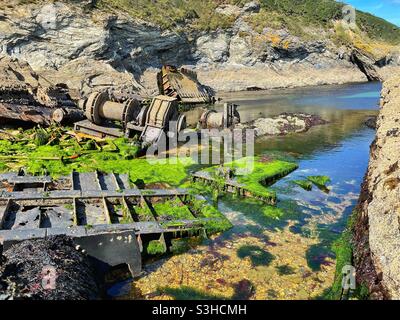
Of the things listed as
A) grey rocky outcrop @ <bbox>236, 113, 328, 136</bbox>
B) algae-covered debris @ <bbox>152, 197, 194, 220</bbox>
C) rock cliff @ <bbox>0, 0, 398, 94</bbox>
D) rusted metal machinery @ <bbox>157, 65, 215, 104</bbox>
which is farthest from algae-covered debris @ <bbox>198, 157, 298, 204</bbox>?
rock cliff @ <bbox>0, 0, 398, 94</bbox>

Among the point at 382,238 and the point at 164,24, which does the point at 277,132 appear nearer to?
the point at 382,238

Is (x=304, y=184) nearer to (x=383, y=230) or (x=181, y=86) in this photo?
(x=383, y=230)

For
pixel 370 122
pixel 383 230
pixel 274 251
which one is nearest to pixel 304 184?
pixel 274 251

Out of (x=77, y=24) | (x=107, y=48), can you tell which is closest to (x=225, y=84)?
(x=107, y=48)

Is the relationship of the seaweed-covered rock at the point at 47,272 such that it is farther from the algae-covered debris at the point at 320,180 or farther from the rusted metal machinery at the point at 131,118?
the rusted metal machinery at the point at 131,118

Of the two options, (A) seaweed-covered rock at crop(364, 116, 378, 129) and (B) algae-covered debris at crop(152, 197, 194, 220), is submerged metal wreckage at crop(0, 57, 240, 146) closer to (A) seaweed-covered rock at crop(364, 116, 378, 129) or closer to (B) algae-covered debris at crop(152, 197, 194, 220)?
(B) algae-covered debris at crop(152, 197, 194, 220)

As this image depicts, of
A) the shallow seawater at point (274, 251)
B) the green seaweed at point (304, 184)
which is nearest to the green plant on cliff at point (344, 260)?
the shallow seawater at point (274, 251)
